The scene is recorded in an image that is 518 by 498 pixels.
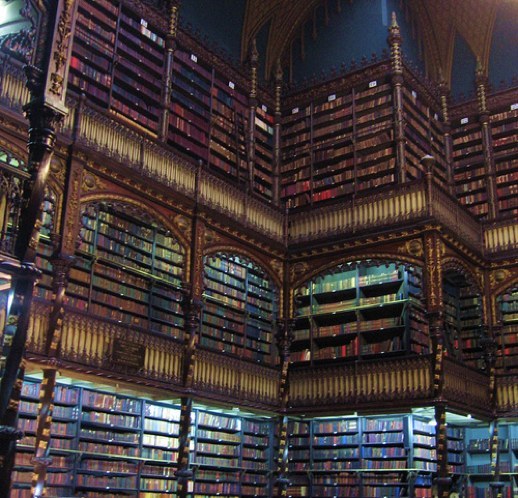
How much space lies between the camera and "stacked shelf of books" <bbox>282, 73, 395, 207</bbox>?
11.1 meters

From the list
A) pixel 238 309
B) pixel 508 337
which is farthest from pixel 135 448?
pixel 508 337

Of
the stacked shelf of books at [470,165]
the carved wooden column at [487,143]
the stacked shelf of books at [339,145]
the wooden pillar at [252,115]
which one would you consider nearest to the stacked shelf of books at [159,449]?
the wooden pillar at [252,115]

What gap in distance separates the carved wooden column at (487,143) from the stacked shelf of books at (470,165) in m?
0.11

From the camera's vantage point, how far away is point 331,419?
10.0m

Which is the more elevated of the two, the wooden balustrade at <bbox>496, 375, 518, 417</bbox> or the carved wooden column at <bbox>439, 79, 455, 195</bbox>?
the carved wooden column at <bbox>439, 79, 455, 195</bbox>

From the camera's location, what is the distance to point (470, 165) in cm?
1195

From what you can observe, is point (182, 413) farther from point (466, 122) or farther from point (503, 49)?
point (503, 49)

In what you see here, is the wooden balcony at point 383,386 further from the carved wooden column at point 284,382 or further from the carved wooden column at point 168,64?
the carved wooden column at point 168,64

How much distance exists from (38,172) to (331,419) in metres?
7.37

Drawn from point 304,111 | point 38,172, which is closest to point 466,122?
point 304,111

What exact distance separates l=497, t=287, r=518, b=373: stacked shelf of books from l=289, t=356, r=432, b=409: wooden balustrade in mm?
2242

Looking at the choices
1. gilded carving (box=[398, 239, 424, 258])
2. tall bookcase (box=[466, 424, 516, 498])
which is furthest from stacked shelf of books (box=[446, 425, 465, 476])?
gilded carving (box=[398, 239, 424, 258])

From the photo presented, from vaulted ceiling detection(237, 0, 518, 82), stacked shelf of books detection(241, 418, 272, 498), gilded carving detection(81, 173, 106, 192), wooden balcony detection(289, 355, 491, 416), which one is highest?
vaulted ceiling detection(237, 0, 518, 82)

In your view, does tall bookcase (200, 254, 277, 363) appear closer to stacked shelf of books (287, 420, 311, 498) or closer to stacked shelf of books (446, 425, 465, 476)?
stacked shelf of books (287, 420, 311, 498)
